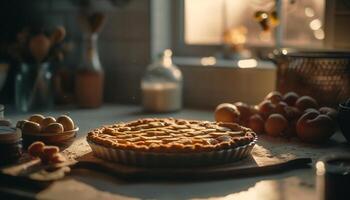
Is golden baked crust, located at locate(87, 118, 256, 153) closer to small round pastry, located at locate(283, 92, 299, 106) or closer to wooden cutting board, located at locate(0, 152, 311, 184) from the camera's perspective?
wooden cutting board, located at locate(0, 152, 311, 184)

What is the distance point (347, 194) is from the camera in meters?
0.96

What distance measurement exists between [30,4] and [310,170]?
1.40m

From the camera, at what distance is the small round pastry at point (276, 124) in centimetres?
150

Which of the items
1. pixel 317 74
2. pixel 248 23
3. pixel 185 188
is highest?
pixel 248 23

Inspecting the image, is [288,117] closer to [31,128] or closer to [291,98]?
[291,98]

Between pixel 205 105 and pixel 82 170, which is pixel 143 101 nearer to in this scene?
pixel 205 105

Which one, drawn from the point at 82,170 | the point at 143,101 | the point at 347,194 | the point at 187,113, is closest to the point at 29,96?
the point at 143,101

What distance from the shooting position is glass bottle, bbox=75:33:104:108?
6.51 ft

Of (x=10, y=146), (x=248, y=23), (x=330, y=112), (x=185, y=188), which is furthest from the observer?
(x=248, y=23)

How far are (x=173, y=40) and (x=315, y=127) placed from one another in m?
0.87

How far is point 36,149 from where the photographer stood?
1.25 m

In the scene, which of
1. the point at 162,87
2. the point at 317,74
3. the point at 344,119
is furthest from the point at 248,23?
the point at 344,119

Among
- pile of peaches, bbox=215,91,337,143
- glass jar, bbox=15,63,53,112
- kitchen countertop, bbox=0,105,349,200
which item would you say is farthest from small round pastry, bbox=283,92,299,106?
glass jar, bbox=15,63,53,112

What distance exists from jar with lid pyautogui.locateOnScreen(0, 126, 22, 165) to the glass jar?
69cm
